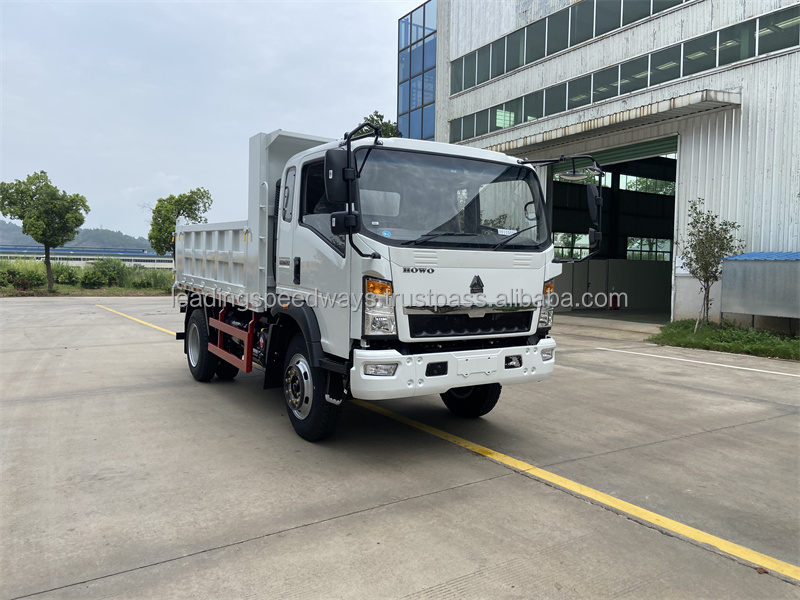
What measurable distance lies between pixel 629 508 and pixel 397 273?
7.36ft

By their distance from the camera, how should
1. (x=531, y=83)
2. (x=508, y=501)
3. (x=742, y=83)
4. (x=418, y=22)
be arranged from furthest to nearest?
(x=418, y=22)
(x=531, y=83)
(x=742, y=83)
(x=508, y=501)

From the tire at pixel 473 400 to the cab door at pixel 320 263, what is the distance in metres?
1.81

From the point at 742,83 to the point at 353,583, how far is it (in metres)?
15.6

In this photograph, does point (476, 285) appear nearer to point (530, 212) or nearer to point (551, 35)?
point (530, 212)

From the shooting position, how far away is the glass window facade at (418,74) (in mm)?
26481

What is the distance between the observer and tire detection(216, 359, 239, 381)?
26.2 ft

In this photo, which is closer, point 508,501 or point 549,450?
point 508,501

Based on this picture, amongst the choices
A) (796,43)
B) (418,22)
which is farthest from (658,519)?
(418,22)

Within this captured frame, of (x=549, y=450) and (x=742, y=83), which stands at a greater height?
(x=742, y=83)

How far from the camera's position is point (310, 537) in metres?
3.46

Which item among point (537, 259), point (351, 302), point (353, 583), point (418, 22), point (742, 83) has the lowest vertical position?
point (353, 583)

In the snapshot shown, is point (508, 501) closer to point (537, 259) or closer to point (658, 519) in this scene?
point (658, 519)

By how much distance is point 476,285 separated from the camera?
4707 mm

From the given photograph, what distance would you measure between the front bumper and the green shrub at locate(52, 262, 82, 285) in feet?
105
